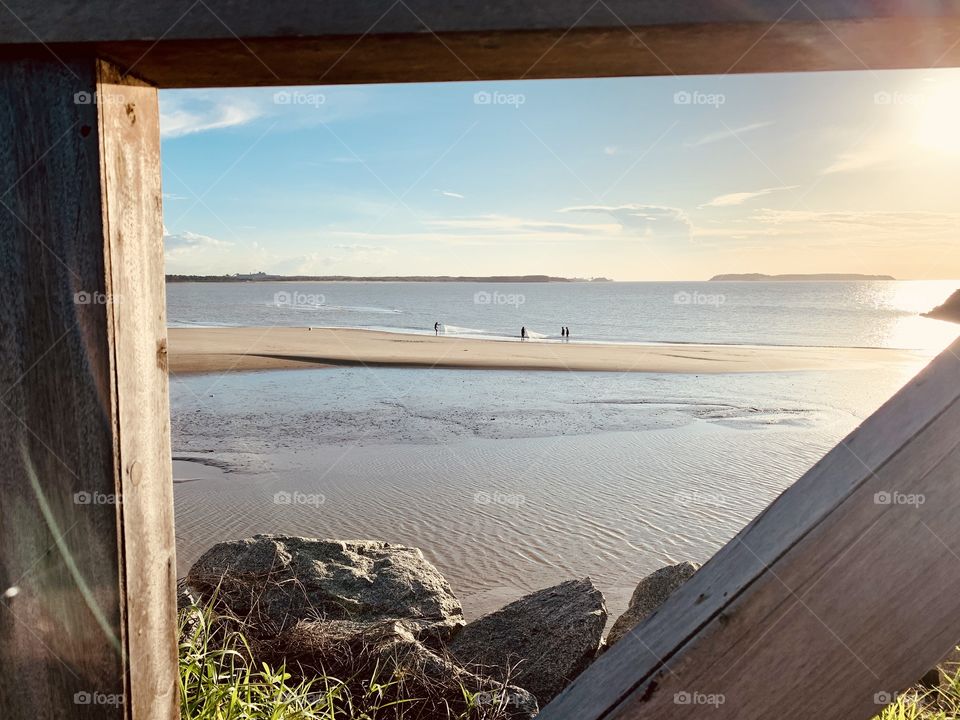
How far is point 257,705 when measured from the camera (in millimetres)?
2363

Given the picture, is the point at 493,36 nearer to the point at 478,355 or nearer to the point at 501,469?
the point at 501,469

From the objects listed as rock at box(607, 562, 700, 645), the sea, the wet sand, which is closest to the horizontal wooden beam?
the sea

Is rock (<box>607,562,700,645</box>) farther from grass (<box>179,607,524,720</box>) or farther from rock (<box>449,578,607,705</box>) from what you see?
grass (<box>179,607,524,720</box>)

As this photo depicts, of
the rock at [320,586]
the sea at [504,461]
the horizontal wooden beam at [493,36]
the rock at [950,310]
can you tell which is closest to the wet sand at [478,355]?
the sea at [504,461]

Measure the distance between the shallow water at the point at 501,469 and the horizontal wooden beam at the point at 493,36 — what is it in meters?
4.64

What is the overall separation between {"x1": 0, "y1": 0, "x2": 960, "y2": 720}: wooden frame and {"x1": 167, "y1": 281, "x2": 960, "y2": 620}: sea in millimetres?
870

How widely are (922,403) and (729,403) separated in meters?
13.9

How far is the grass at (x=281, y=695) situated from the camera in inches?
91.2

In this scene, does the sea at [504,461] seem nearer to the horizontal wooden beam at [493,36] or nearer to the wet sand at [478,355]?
the horizontal wooden beam at [493,36]

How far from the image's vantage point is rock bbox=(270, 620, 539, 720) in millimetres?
2941


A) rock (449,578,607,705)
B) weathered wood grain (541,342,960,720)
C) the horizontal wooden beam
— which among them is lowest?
rock (449,578,607,705)

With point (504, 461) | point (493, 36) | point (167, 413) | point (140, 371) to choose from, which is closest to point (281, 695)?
point (167, 413)

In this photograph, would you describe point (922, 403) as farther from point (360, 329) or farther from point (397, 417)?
point (360, 329)

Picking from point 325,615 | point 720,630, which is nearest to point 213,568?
point 325,615
